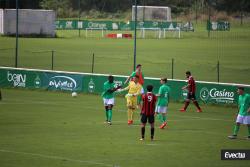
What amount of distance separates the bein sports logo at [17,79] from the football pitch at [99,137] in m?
5.50

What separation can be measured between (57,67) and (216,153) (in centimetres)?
3078

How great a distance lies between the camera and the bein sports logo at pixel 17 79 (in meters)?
44.7

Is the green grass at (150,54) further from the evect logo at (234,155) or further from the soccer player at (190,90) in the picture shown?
the evect logo at (234,155)

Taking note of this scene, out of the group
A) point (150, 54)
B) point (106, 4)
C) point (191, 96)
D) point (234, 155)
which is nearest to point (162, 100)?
point (191, 96)

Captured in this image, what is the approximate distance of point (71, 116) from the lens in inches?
1294

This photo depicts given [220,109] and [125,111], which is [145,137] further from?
[220,109]

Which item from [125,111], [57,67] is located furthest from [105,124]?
[57,67]

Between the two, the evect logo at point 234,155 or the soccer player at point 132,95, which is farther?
the soccer player at point 132,95

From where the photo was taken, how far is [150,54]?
62.2 meters

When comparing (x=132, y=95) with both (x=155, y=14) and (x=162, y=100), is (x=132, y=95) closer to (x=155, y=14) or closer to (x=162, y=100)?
(x=162, y=100)

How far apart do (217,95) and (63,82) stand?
31.3 ft

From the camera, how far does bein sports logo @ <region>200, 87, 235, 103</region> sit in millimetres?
37781

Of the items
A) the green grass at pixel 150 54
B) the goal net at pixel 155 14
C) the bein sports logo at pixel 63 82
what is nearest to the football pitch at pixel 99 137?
the bein sports logo at pixel 63 82

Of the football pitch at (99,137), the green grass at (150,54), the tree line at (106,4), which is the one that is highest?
the tree line at (106,4)
